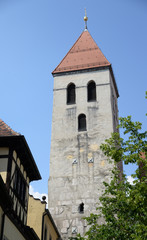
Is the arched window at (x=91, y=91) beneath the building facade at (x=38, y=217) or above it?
above

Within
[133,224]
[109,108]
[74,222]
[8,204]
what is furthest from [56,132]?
Result: [8,204]

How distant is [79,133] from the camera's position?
32.6 metres

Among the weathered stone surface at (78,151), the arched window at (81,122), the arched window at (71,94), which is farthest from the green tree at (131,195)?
the arched window at (71,94)

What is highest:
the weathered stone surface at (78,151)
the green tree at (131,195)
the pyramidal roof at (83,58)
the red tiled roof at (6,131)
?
the pyramidal roof at (83,58)

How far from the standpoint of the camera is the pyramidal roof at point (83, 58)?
36.2 meters

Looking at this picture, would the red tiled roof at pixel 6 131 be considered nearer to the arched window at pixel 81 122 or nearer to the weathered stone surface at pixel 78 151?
the weathered stone surface at pixel 78 151

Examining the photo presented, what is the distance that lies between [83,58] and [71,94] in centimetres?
395

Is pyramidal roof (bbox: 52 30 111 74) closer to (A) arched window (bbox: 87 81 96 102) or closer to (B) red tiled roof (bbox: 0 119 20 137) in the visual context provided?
(A) arched window (bbox: 87 81 96 102)

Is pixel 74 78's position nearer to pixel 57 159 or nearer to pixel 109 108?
pixel 109 108

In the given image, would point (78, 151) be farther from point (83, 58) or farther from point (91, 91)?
point (83, 58)

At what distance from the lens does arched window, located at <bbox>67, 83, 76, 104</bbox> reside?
1373 inches

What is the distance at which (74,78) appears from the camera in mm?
35781

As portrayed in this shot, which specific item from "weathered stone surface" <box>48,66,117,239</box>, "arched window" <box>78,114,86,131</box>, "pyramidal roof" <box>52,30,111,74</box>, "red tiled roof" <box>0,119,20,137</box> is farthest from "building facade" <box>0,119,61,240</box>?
"pyramidal roof" <box>52,30,111,74</box>

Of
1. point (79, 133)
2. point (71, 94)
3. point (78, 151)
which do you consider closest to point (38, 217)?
point (78, 151)
